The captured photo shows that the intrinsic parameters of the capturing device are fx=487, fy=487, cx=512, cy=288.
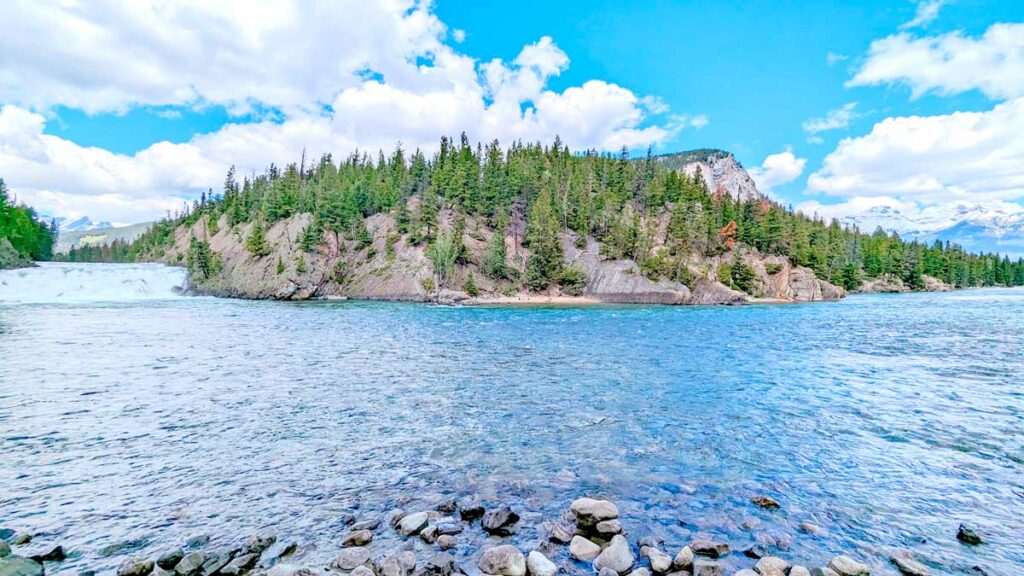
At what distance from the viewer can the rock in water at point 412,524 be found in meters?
9.39

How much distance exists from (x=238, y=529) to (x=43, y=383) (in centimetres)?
1982

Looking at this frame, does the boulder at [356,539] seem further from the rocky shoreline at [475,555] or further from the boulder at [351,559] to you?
the boulder at [351,559]

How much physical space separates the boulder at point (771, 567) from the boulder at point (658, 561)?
1402 millimetres

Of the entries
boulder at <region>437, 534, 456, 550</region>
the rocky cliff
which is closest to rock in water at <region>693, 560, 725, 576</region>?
boulder at <region>437, 534, 456, 550</region>

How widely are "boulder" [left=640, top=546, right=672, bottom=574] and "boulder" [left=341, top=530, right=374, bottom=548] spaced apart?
504cm

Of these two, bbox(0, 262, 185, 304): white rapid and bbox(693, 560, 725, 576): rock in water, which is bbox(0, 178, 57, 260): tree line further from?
bbox(693, 560, 725, 576): rock in water

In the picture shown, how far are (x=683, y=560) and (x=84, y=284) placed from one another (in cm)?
11648

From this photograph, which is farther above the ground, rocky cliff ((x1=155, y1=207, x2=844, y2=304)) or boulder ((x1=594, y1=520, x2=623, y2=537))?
rocky cliff ((x1=155, y1=207, x2=844, y2=304))

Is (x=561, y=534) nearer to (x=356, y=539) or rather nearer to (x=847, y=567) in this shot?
(x=356, y=539)

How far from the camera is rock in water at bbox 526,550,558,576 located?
793 cm

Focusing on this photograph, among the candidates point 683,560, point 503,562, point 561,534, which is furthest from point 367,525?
point 683,560

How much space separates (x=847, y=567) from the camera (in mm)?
8008

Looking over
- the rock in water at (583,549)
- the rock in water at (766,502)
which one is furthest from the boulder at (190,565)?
the rock in water at (766,502)

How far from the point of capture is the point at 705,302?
99.8 metres
